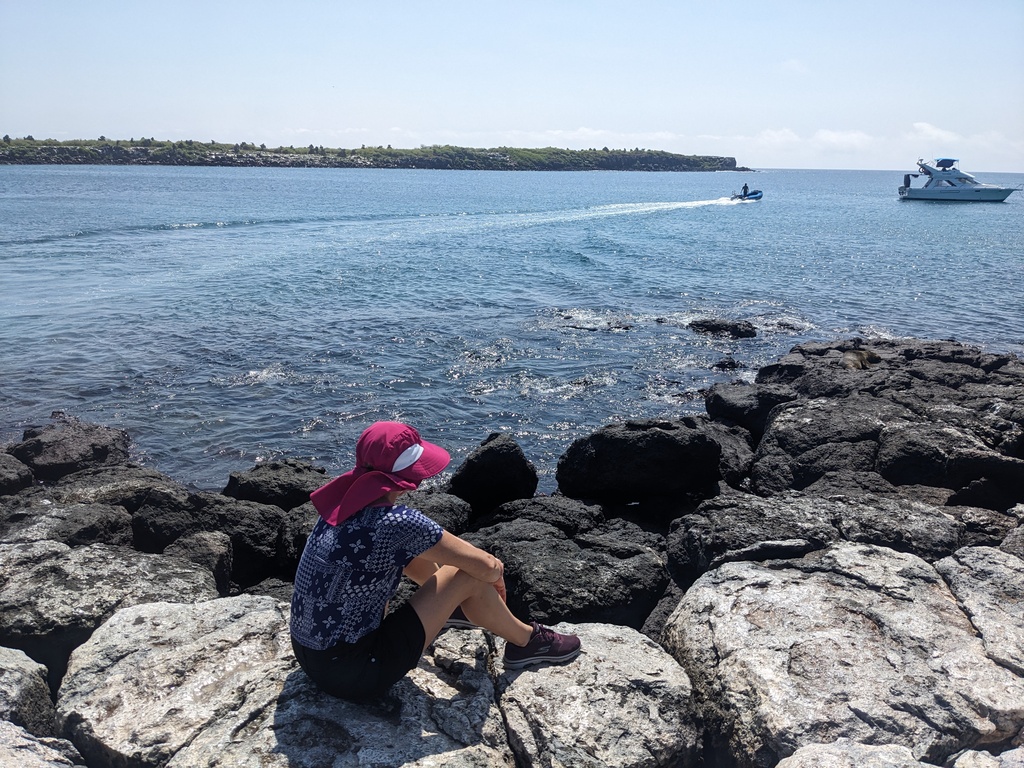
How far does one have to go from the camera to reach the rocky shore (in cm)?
491

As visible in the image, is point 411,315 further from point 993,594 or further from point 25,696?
point 993,594

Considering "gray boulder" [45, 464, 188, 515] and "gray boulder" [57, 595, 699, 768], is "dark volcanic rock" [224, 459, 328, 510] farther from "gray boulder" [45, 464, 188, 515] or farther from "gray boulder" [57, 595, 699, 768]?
"gray boulder" [57, 595, 699, 768]

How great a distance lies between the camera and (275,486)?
10.5m

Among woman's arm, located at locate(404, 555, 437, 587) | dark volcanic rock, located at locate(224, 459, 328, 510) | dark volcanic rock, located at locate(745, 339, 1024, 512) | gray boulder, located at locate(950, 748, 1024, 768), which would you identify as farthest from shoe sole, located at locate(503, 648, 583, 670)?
dark volcanic rock, located at locate(745, 339, 1024, 512)

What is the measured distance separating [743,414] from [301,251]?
29101 mm

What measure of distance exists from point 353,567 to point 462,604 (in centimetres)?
105

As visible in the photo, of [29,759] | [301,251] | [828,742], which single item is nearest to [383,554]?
[29,759]

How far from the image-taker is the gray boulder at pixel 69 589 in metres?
6.31

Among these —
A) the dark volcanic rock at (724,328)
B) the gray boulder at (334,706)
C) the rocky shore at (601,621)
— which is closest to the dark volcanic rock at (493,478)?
the rocky shore at (601,621)

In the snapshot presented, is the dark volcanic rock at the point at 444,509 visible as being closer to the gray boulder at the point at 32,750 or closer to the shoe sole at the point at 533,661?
the shoe sole at the point at 533,661

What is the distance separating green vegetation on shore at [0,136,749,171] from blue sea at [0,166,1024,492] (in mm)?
67189

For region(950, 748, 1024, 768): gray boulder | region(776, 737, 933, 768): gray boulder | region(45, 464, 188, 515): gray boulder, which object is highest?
region(776, 737, 933, 768): gray boulder

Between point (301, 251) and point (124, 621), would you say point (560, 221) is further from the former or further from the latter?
point (124, 621)

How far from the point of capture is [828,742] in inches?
191
